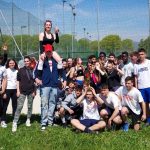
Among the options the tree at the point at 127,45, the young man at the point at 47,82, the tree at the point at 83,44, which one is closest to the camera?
the young man at the point at 47,82

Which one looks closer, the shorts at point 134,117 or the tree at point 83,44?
the shorts at point 134,117

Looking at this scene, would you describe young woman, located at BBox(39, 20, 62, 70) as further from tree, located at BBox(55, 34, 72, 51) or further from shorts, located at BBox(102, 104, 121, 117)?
tree, located at BBox(55, 34, 72, 51)

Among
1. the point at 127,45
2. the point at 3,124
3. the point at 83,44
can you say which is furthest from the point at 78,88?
the point at 83,44

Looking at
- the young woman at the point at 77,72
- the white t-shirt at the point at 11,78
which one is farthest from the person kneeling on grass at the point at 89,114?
the white t-shirt at the point at 11,78

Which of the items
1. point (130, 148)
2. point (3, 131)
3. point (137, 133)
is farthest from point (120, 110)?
point (3, 131)

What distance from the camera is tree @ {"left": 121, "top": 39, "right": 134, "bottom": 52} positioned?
31366 mm

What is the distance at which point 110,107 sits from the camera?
9.84m

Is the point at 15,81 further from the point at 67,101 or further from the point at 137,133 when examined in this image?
the point at 137,133

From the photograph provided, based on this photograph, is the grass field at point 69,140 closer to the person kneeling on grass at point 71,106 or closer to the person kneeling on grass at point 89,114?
the person kneeling on grass at point 89,114

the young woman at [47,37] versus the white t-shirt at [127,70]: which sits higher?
the young woman at [47,37]

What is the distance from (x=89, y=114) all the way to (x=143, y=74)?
1.77 meters

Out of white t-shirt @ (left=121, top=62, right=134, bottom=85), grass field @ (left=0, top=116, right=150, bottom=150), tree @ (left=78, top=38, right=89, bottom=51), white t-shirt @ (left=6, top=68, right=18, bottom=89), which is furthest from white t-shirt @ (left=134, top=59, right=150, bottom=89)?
tree @ (left=78, top=38, right=89, bottom=51)

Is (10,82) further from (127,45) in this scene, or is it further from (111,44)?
(111,44)

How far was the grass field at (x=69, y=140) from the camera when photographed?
7.91 meters
